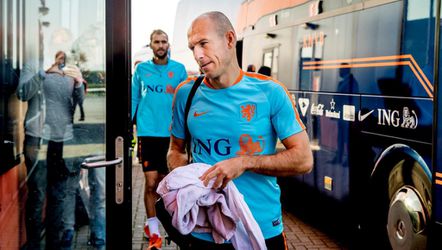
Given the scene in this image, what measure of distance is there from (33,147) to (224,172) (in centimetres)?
128

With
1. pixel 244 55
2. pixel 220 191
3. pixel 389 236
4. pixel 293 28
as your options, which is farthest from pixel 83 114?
pixel 244 55

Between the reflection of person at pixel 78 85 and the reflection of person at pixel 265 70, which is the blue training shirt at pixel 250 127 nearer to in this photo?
the reflection of person at pixel 78 85

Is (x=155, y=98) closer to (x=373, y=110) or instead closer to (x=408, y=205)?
(x=373, y=110)

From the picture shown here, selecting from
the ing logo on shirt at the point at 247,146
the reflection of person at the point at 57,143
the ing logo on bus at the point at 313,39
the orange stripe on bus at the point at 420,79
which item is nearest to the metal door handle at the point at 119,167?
the reflection of person at the point at 57,143

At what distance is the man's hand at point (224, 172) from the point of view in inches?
97.9

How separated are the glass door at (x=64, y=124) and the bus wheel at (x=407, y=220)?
8.58 feet

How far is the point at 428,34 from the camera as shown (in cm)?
473

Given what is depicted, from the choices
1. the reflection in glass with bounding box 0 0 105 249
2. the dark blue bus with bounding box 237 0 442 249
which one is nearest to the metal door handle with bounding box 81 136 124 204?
the reflection in glass with bounding box 0 0 105 249

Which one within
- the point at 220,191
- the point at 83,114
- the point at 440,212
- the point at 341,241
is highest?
the point at 83,114

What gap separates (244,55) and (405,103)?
213 inches

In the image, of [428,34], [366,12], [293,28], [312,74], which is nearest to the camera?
[428,34]

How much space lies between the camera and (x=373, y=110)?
17.9ft

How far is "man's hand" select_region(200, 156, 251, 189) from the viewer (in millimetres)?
2486

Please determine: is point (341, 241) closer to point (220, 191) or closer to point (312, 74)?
point (312, 74)
